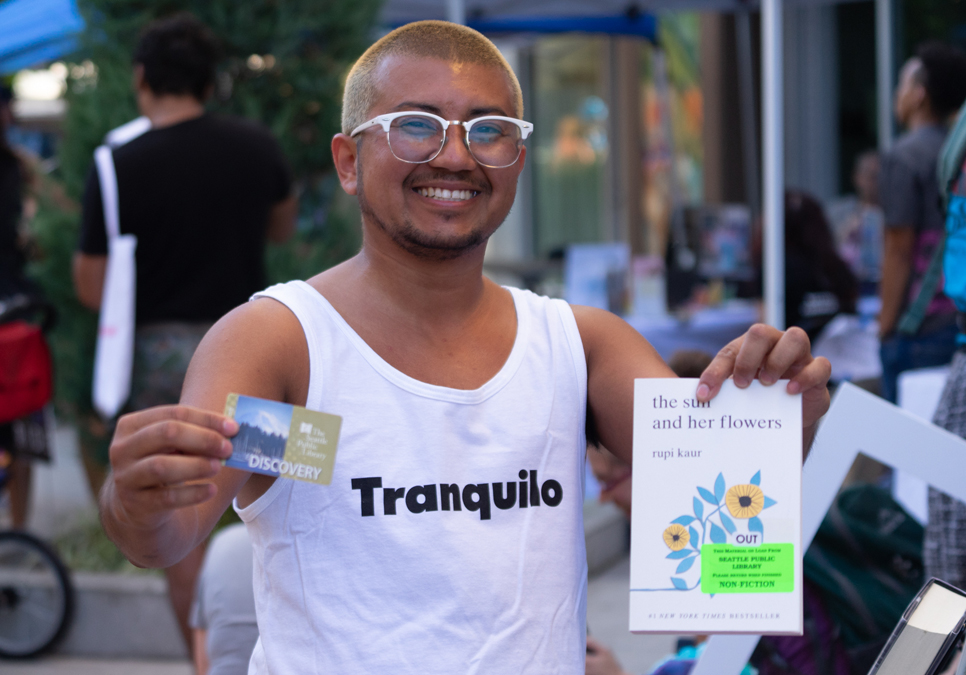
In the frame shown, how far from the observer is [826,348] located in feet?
18.0

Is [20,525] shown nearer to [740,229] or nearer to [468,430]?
[468,430]

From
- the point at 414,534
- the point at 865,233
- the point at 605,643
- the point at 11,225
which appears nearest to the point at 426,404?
the point at 414,534

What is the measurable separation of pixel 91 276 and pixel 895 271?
3053 millimetres

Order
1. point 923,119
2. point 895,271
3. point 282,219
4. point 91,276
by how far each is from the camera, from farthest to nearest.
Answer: point 923,119 → point 895,271 → point 282,219 → point 91,276

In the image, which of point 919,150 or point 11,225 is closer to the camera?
point 919,150

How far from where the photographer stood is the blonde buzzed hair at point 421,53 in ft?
5.41

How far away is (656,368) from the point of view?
1728 millimetres

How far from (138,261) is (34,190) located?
161cm

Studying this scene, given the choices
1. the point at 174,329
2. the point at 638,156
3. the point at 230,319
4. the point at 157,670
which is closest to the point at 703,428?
the point at 230,319

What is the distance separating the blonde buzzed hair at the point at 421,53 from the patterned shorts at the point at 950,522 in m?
1.51

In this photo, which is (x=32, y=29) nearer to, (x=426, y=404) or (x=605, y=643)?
(x=605, y=643)

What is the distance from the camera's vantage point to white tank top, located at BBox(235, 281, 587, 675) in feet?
4.94

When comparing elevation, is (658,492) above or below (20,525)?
above

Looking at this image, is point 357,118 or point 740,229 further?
point 740,229
